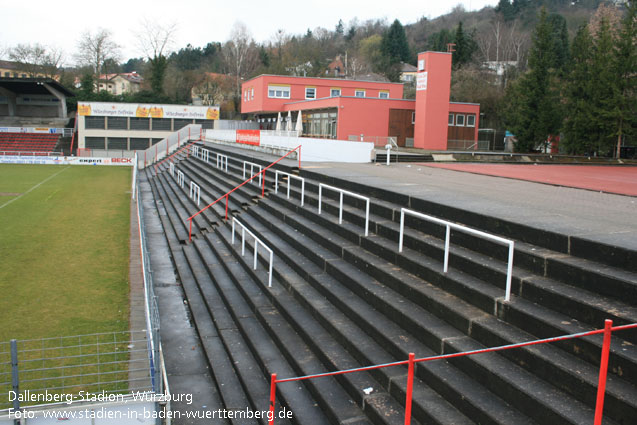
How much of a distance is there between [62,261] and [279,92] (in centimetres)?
3671

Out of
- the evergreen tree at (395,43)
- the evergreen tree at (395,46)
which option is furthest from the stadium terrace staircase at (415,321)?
the evergreen tree at (395,43)

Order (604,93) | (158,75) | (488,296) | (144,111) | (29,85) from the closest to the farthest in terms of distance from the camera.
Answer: (488,296) < (604,93) < (144,111) < (29,85) < (158,75)

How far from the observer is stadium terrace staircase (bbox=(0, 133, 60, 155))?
2029 inches

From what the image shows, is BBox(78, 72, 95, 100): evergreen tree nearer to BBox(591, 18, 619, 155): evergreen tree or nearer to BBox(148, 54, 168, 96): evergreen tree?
BBox(148, 54, 168, 96): evergreen tree

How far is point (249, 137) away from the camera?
89.7 ft

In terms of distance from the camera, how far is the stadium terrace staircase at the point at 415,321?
169 inches

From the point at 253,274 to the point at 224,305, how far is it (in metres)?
0.78

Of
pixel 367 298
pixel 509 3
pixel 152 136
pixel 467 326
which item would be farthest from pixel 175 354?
pixel 509 3

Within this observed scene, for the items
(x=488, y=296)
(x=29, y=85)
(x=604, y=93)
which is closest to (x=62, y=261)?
(x=488, y=296)

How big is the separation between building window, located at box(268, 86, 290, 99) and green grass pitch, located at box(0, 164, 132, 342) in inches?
908

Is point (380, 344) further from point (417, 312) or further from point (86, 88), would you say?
point (86, 88)

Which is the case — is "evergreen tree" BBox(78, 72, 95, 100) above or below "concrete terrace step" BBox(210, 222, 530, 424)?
above

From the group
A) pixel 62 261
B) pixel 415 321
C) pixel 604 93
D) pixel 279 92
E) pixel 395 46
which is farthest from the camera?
pixel 395 46

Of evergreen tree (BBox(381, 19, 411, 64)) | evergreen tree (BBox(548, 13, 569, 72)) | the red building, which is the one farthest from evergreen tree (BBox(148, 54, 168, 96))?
evergreen tree (BBox(548, 13, 569, 72))
